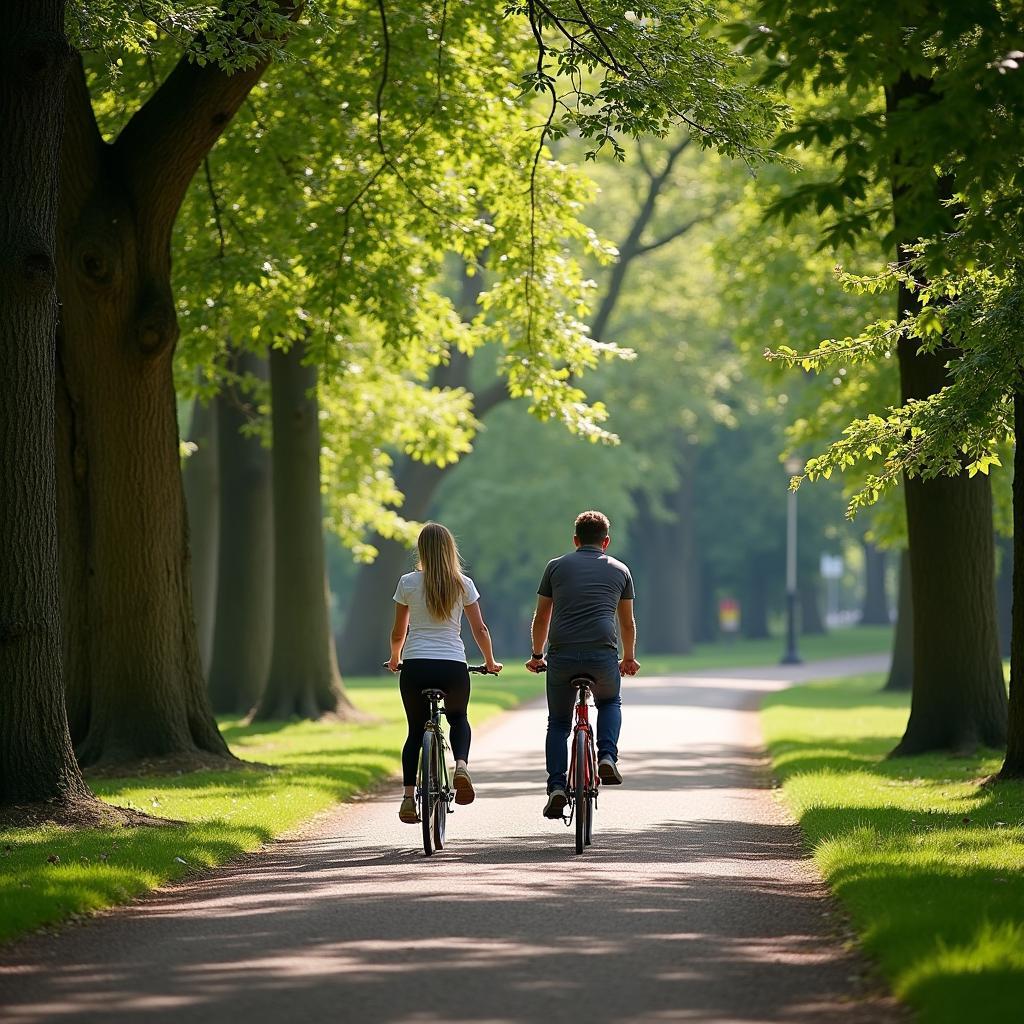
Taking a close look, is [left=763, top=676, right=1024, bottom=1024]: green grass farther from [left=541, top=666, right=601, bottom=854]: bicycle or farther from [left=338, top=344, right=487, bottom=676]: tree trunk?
[left=338, top=344, right=487, bottom=676]: tree trunk

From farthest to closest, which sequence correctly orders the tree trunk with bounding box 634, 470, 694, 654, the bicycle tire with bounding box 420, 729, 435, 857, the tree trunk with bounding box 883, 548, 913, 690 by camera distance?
the tree trunk with bounding box 634, 470, 694, 654, the tree trunk with bounding box 883, 548, 913, 690, the bicycle tire with bounding box 420, 729, 435, 857

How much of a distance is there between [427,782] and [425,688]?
1.87 ft

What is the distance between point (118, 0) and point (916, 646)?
9987mm

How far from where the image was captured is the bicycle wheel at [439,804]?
36.2 ft

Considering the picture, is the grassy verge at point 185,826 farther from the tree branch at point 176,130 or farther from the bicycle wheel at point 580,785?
the tree branch at point 176,130

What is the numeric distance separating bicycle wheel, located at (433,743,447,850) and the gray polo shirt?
3.31 feet

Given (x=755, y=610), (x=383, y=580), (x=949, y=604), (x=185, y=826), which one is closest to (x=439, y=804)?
(x=185, y=826)

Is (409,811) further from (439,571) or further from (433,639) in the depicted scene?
(439,571)

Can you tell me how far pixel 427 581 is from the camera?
11.2m

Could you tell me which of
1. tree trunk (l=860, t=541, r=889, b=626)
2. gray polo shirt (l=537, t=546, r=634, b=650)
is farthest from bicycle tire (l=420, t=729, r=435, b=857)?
tree trunk (l=860, t=541, r=889, b=626)

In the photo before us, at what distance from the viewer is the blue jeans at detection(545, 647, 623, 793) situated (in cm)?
1127

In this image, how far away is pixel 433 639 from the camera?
439 inches

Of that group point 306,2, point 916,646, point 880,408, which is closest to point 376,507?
point 880,408

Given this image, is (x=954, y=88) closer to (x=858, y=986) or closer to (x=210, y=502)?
(x=858, y=986)
